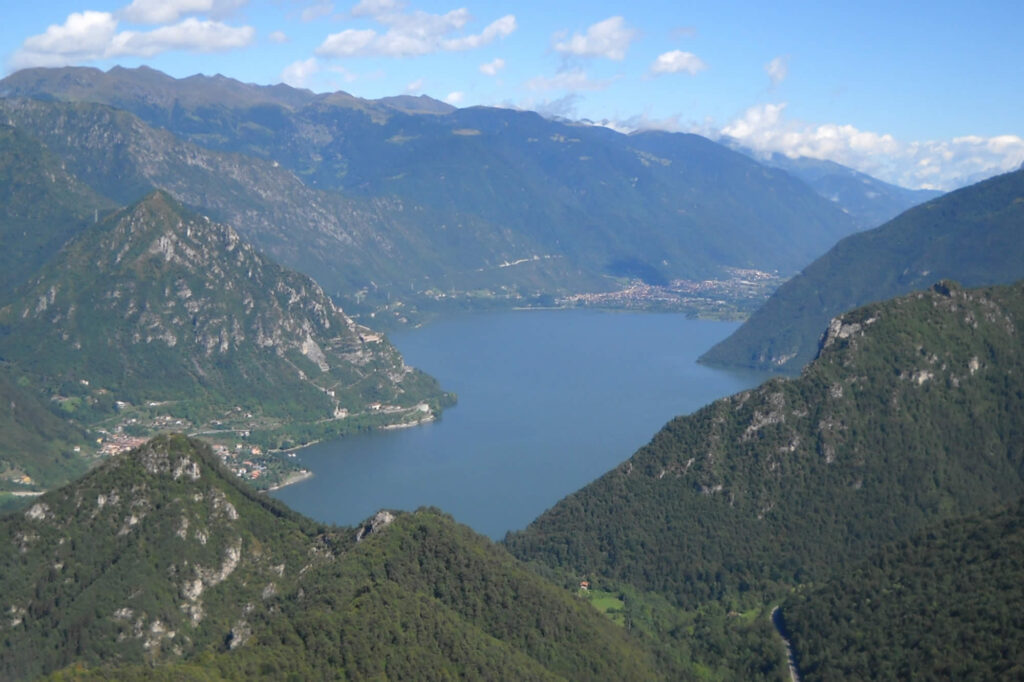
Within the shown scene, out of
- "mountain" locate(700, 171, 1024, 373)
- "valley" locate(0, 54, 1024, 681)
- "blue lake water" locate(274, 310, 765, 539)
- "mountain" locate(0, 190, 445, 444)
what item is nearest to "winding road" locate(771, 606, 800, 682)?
"valley" locate(0, 54, 1024, 681)

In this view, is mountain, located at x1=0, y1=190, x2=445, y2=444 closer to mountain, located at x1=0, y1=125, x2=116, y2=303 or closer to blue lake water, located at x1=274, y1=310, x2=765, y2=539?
blue lake water, located at x1=274, y1=310, x2=765, y2=539

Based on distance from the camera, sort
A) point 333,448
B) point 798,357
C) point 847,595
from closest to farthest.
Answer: point 847,595 → point 333,448 → point 798,357

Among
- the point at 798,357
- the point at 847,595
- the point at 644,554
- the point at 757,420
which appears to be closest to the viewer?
the point at 847,595

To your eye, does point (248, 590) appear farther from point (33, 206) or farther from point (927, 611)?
point (33, 206)

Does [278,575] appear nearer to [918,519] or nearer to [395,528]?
[395,528]

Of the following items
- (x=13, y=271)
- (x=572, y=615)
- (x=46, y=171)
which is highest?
(x=46, y=171)

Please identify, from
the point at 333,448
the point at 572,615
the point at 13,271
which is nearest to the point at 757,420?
the point at 572,615

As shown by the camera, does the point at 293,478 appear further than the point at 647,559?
Yes

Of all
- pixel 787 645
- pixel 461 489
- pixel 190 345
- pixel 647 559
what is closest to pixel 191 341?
pixel 190 345
